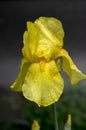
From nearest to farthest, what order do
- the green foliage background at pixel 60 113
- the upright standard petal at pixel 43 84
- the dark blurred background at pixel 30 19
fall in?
the upright standard petal at pixel 43 84
the green foliage background at pixel 60 113
the dark blurred background at pixel 30 19

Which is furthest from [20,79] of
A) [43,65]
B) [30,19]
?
[30,19]

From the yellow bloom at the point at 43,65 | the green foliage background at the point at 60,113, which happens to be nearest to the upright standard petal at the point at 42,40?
the yellow bloom at the point at 43,65

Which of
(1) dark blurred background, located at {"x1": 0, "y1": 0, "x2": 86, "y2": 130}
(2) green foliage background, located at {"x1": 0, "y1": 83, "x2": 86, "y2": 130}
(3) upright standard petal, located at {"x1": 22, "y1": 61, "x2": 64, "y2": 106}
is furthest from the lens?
(1) dark blurred background, located at {"x1": 0, "y1": 0, "x2": 86, "y2": 130}

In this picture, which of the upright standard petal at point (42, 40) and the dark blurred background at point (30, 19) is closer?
the upright standard petal at point (42, 40)

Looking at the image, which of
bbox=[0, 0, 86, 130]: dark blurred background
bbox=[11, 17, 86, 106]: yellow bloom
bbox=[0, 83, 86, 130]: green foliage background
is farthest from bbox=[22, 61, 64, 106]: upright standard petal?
bbox=[0, 0, 86, 130]: dark blurred background

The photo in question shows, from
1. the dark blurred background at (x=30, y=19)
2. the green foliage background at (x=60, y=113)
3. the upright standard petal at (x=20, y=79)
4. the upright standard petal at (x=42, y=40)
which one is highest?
the upright standard petal at (x=42, y=40)

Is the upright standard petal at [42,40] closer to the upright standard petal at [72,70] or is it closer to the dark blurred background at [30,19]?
the upright standard petal at [72,70]

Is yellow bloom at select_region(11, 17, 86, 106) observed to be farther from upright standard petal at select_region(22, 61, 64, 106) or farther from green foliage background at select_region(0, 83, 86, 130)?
green foliage background at select_region(0, 83, 86, 130)

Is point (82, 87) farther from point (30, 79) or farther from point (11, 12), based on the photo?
point (11, 12)
